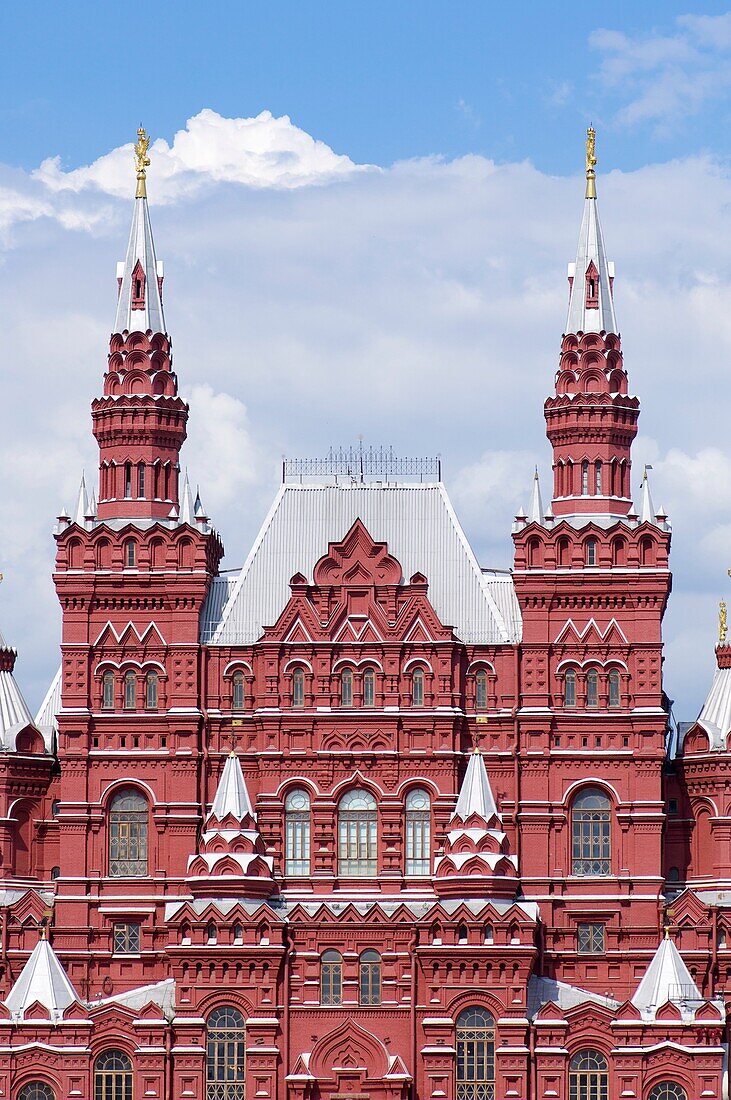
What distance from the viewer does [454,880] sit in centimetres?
11575

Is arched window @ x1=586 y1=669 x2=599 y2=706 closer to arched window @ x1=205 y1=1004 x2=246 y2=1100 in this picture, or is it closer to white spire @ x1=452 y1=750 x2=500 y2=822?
white spire @ x1=452 y1=750 x2=500 y2=822

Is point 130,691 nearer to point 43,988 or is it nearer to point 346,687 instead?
point 346,687

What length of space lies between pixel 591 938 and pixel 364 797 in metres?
10.7

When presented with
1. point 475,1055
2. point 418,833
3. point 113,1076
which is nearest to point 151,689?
point 418,833

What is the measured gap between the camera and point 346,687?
121125mm

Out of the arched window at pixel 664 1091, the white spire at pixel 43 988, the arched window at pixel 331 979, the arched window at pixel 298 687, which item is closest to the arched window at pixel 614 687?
the arched window at pixel 298 687

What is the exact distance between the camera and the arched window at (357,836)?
119 metres

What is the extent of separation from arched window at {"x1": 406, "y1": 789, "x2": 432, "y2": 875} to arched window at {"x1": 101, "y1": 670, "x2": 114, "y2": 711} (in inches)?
508

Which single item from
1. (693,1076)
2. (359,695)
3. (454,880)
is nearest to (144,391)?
(359,695)

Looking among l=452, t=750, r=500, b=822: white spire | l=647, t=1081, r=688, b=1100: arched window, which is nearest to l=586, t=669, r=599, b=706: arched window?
l=452, t=750, r=500, b=822: white spire

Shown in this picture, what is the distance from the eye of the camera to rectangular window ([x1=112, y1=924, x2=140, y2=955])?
392 feet

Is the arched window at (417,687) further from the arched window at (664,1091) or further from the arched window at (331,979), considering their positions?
the arched window at (664,1091)

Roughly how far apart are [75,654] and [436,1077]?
23.0 m

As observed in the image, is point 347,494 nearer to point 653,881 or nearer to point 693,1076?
point 653,881
